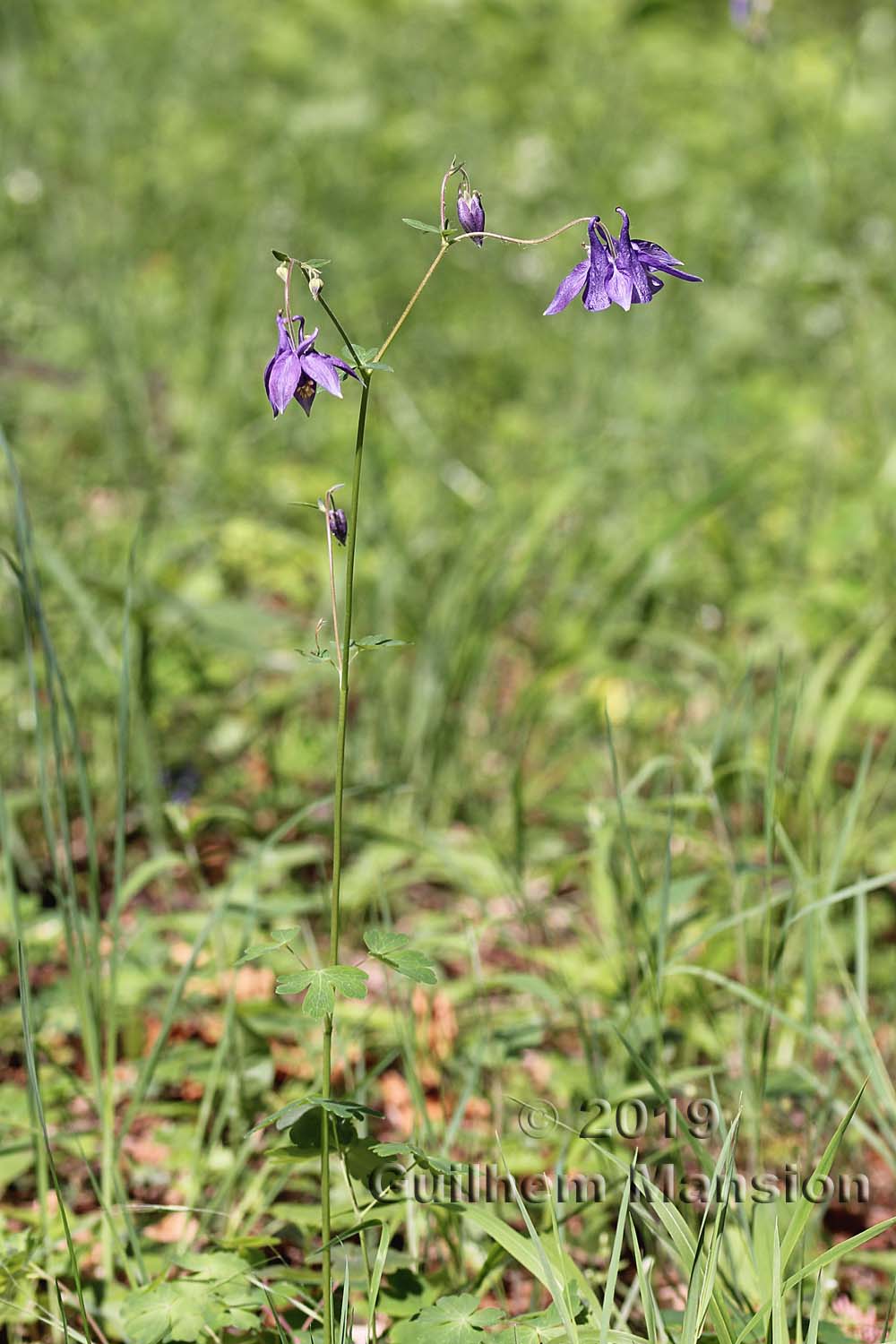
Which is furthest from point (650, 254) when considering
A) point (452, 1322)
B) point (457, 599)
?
point (457, 599)

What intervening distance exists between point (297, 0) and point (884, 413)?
487 centimetres

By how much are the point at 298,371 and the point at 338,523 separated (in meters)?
0.16

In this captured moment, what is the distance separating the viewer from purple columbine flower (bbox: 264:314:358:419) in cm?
106

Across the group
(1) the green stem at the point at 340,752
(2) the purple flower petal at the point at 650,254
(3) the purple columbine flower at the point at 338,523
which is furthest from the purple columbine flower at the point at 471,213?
(3) the purple columbine flower at the point at 338,523

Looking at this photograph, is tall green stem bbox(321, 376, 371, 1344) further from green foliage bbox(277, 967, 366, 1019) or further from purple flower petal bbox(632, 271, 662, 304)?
purple flower petal bbox(632, 271, 662, 304)

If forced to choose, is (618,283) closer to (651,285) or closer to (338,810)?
(651,285)

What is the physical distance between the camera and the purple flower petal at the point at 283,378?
1.07m

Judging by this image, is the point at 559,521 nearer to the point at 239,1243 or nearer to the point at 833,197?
the point at 833,197

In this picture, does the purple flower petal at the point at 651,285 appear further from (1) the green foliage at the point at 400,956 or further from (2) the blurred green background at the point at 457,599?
(1) the green foliage at the point at 400,956

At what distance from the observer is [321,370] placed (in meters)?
1.06

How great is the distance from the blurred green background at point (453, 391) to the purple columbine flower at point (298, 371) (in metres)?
1.11

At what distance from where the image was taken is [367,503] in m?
3.11

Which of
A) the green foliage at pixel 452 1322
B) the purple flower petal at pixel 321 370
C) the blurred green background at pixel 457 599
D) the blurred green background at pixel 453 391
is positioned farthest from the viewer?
the blurred green background at pixel 453 391

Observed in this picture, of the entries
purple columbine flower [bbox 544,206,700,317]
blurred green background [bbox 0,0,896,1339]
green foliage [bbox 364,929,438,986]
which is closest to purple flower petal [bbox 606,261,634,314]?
purple columbine flower [bbox 544,206,700,317]
